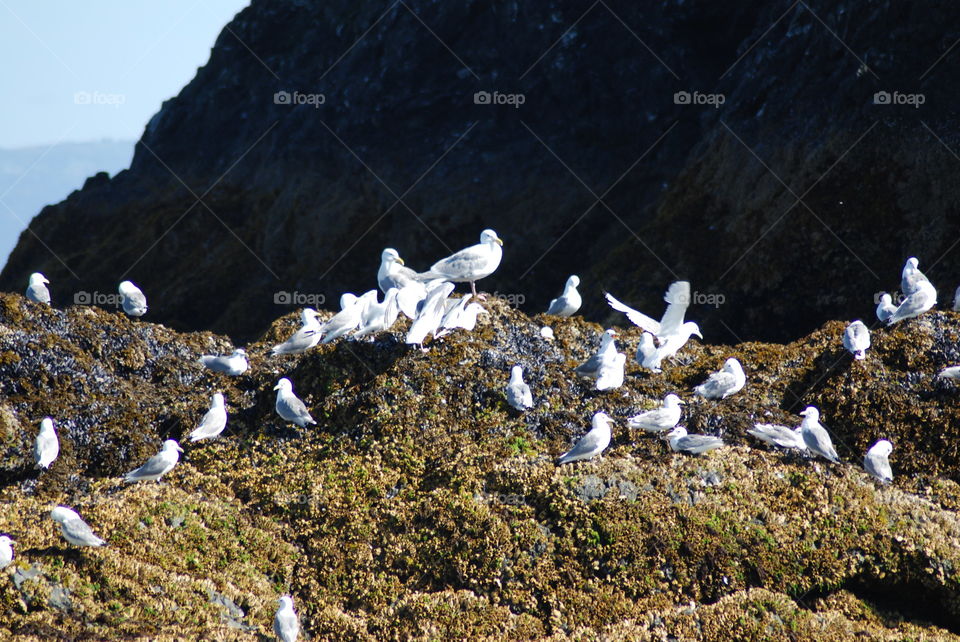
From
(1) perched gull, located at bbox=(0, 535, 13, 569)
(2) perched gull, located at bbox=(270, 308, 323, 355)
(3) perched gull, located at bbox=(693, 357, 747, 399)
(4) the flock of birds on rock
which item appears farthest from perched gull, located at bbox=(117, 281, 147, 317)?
(3) perched gull, located at bbox=(693, 357, 747, 399)

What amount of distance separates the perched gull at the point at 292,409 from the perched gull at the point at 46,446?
8.67 feet

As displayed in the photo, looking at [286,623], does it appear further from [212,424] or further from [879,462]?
[879,462]

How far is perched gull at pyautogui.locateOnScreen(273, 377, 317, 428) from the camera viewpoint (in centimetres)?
1219

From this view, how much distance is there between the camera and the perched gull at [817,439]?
11.3 meters

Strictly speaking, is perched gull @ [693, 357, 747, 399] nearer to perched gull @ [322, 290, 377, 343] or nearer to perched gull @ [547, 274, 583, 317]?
perched gull @ [547, 274, 583, 317]

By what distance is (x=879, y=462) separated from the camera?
11.1 metres

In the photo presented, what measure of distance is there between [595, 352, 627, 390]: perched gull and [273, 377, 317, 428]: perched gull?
362cm

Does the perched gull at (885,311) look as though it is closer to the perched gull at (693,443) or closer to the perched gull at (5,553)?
the perched gull at (693,443)

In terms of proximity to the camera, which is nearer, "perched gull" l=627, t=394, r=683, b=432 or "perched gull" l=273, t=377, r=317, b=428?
"perched gull" l=627, t=394, r=683, b=432

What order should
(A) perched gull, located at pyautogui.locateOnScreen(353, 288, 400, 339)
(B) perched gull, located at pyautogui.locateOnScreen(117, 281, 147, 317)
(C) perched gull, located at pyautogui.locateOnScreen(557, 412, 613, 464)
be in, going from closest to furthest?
(C) perched gull, located at pyautogui.locateOnScreen(557, 412, 613, 464), (A) perched gull, located at pyautogui.locateOnScreen(353, 288, 400, 339), (B) perched gull, located at pyautogui.locateOnScreen(117, 281, 147, 317)

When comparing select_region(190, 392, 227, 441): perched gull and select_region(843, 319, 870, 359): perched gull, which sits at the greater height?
select_region(843, 319, 870, 359): perched gull

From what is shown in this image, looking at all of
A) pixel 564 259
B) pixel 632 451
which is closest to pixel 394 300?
pixel 632 451

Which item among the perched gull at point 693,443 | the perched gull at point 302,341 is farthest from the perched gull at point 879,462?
the perched gull at point 302,341

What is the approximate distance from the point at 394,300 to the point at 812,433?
18.4 ft
